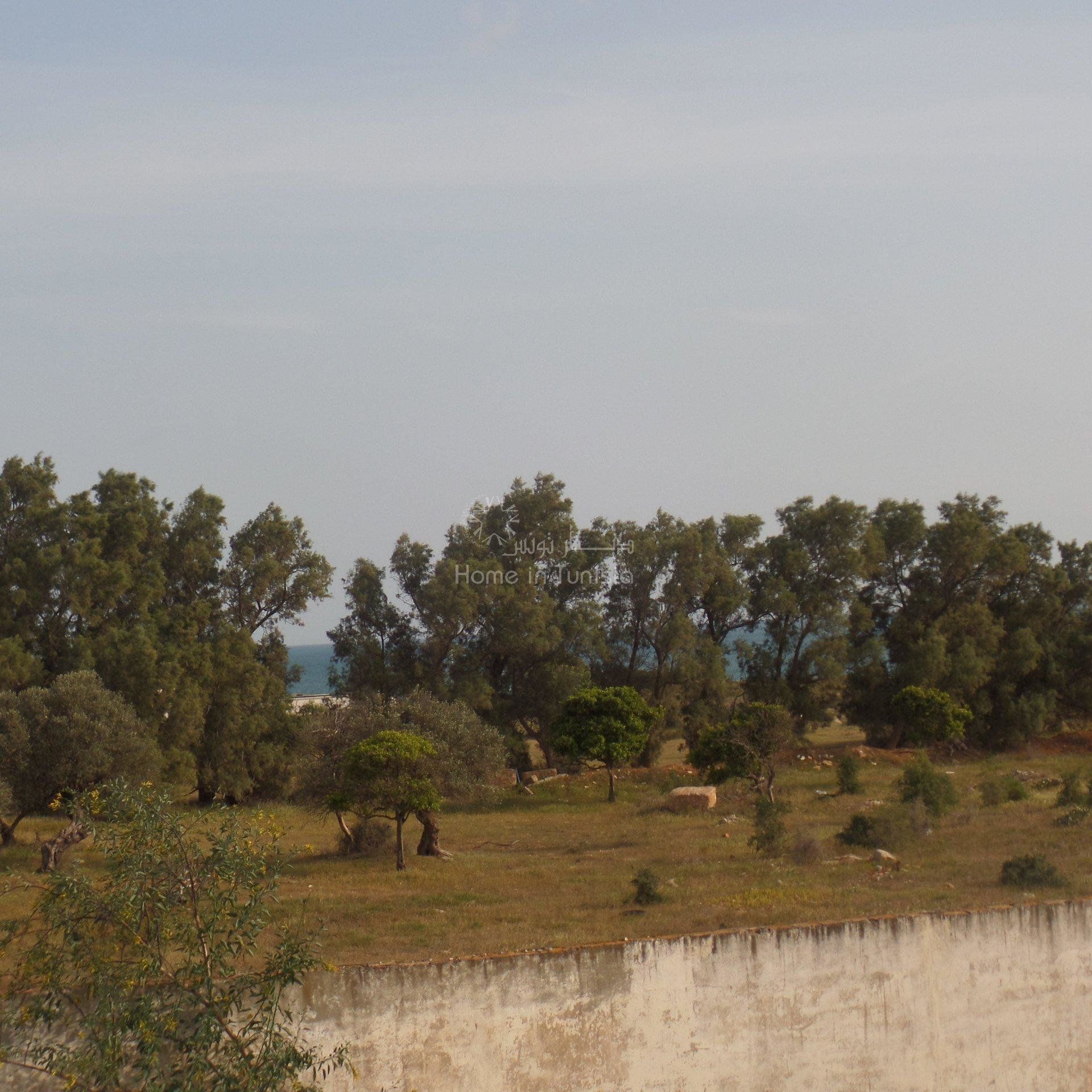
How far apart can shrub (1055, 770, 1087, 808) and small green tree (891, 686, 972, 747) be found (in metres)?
11.8

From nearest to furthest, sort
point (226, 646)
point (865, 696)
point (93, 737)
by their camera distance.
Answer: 1. point (93, 737)
2. point (226, 646)
3. point (865, 696)

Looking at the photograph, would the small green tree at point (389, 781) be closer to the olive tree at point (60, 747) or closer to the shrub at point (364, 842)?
the shrub at point (364, 842)

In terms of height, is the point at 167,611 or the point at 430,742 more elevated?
the point at 167,611

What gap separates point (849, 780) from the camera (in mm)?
30688

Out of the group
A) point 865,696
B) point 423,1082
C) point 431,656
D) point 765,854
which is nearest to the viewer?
point 423,1082

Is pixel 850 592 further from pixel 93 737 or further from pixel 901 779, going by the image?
pixel 93 737

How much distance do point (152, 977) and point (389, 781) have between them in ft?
43.8

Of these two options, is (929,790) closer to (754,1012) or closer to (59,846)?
(754,1012)

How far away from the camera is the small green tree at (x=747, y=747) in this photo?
96.9 ft

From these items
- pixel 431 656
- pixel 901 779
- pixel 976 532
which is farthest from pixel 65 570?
pixel 976 532

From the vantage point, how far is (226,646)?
35.5 metres

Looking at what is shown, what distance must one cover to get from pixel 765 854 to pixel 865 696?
25.1m

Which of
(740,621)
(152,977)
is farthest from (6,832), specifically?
(740,621)

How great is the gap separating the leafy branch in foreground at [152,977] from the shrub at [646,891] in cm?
769
